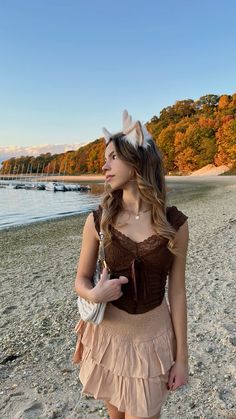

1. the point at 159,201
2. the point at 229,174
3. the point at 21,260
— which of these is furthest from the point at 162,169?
the point at 229,174

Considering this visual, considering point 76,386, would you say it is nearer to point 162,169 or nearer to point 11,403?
point 11,403

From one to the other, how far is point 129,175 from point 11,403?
9.57 ft

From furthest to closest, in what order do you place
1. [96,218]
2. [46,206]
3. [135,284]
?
[46,206]
[96,218]
[135,284]

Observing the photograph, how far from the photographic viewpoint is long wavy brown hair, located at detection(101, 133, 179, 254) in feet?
6.03

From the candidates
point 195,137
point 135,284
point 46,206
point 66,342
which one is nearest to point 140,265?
point 135,284

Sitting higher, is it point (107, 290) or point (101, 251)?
point (101, 251)

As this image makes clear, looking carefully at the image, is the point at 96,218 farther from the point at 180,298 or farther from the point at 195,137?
the point at 195,137

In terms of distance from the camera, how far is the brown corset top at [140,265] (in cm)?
188

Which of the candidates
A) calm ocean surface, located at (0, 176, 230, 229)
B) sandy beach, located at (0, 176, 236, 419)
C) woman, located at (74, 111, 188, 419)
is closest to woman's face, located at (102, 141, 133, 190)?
woman, located at (74, 111, 188, 419)

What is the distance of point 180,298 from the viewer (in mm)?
2051

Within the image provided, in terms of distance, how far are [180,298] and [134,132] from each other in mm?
907

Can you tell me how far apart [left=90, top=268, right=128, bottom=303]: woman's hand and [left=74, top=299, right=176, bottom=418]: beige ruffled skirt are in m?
0.19

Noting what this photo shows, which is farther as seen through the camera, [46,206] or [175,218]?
[46,206]

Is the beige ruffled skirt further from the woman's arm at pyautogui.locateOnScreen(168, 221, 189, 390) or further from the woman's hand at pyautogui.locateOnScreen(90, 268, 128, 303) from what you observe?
the woman's hand at pyautogui.locateOnScreen(90, 268, 128, 303)
